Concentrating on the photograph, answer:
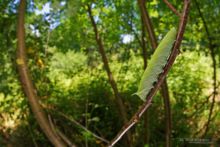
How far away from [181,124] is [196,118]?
0.44 m

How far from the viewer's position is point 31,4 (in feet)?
11.5

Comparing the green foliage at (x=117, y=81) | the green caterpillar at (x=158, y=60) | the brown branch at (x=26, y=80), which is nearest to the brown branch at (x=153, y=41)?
the brown branch at (x=26, y=80)

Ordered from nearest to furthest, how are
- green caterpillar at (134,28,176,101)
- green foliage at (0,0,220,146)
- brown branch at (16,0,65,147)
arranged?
green caterpillar at (134,28,176,101), brown branch at (16,0,65,147), green foliage at (0,0,220,146)

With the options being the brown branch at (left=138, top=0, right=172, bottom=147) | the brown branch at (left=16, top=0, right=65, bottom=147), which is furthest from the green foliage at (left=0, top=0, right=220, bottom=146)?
the brown branch at (left=16, top=0, right=65, bottom=147)

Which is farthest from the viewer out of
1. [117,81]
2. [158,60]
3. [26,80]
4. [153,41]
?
[117,81]

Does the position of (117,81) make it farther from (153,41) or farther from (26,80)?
(26,80)

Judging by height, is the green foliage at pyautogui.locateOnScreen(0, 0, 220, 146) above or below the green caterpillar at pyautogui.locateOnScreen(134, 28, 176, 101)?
below

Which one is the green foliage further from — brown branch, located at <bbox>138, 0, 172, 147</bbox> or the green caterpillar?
the green caterpillar

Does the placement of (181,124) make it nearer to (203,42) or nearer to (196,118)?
(196,118)

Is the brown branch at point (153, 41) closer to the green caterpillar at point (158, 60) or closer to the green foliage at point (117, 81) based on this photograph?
the green caterpillar at point (158, 60)

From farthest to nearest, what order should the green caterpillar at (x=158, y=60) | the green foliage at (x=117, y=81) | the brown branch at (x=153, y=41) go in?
the green foliage at (x=117, y=81), the brown branch at (x=153, y=41), the green caterpillar at (x=158, y=60)

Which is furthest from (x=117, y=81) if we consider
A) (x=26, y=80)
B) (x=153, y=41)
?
(x=26, y=80)

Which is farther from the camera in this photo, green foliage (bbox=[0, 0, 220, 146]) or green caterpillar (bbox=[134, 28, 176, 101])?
green foliage (bbox=[0, 0, 220, 146])

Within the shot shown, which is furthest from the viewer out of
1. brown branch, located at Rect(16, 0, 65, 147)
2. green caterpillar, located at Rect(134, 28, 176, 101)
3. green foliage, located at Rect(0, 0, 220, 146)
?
green foliage, located at Rect(0, 0, 220, 146)
